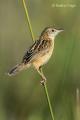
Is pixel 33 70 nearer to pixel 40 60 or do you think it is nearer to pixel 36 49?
pixel 40 60

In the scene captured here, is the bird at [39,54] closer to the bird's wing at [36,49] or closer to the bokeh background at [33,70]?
the bird's wing at [36,49]

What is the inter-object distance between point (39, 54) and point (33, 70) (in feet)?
7.53

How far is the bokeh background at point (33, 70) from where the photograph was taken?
30.8ft

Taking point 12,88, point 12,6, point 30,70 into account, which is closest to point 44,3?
point 12,6

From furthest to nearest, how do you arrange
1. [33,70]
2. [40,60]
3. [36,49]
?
[33,70], [40,60], [36,49]

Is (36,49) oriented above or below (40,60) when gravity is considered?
above

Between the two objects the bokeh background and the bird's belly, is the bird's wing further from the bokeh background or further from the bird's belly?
the bokeh background

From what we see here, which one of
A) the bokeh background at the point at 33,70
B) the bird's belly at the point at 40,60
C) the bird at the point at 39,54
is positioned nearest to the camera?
the bird at the point at 39,54

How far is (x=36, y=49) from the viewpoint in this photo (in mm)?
8609

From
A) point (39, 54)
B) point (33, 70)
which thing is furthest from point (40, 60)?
point (33, 70)

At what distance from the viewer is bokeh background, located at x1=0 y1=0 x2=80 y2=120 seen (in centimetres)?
939

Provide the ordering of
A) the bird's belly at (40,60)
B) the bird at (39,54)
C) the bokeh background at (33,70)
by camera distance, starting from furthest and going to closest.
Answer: the bokeh background at (33,70)
the bird's belly at (40,60)
the bird at (39,54)

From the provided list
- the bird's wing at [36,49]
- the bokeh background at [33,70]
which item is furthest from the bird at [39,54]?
the bokeh background at [33,70]

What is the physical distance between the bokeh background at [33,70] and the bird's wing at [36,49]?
0.31 m
